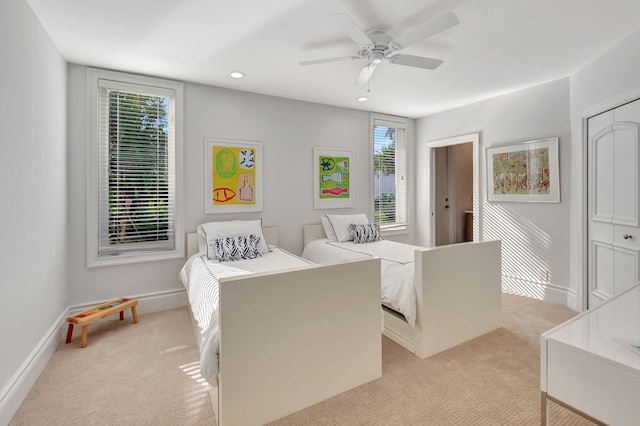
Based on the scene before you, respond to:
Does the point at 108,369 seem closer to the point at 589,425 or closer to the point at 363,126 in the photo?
the point at 589,425

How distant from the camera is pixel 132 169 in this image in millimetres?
3236

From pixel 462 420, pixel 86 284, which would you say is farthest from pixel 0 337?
pixel 462 420

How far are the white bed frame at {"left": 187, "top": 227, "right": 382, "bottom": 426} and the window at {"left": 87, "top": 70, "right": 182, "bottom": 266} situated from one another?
7.18 ft

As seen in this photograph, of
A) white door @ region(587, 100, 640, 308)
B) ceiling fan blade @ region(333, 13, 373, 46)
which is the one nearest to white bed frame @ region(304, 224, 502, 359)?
white door @ region(587, 100, 640, 308)

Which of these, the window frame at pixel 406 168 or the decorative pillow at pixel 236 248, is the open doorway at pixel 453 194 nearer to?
the window frame at pixel 406 168

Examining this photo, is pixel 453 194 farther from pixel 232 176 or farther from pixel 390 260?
pixel 232 176

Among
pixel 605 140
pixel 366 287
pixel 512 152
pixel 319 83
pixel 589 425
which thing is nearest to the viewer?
pixel 589 425

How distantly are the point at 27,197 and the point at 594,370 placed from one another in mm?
3049

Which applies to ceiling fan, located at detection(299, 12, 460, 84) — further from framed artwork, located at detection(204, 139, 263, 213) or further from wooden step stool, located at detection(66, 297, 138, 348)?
wooden step stool, located at detection(66, 297, 138, 348)

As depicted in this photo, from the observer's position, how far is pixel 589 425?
1600 mm

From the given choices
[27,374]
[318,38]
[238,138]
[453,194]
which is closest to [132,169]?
[238,138]

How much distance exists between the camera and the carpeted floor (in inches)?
66.9

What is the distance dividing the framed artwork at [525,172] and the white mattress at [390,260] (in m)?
1.59

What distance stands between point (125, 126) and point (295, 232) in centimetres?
229
